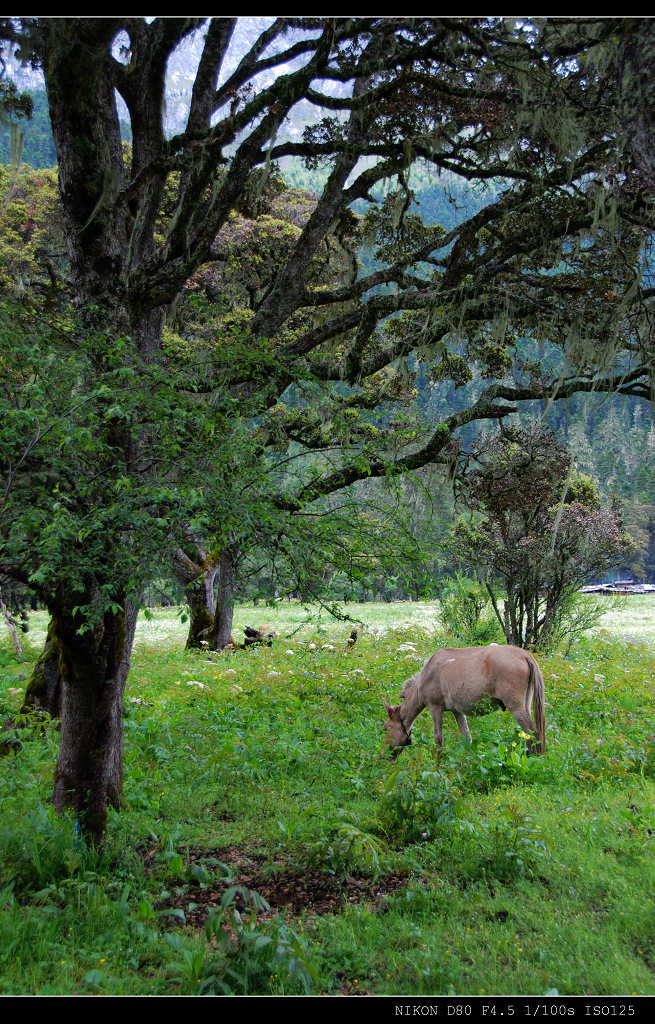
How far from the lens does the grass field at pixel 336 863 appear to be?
3.49m

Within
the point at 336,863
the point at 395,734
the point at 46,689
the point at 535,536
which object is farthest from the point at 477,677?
the point at 535,536

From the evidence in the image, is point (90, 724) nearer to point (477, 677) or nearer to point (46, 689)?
point (46, 689)

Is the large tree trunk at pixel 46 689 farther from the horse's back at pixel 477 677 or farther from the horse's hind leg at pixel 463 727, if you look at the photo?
the horse's hind leg at pixel 463 727

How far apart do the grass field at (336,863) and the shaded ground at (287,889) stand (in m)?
0.02

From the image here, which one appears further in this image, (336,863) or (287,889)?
(336,863)

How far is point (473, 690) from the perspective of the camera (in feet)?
24.7

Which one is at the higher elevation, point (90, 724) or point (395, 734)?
point (90, 724)

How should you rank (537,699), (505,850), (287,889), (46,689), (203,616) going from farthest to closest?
(203,616) → (46,689) → (537,699) → (505,850) → (287,889)

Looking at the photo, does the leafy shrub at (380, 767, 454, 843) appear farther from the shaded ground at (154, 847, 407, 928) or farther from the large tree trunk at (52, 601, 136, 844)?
the large tree trunk at (52, 601, 136, 844)

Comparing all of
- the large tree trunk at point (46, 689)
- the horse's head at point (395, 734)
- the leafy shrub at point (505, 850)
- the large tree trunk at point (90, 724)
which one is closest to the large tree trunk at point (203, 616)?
the large tree trunk at point (46, 689)

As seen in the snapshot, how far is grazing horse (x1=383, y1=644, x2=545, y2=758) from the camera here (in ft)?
24.0

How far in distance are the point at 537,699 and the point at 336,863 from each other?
3626 mm

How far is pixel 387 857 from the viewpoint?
15.8 ft

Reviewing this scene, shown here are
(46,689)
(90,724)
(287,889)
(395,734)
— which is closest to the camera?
(287,889)
